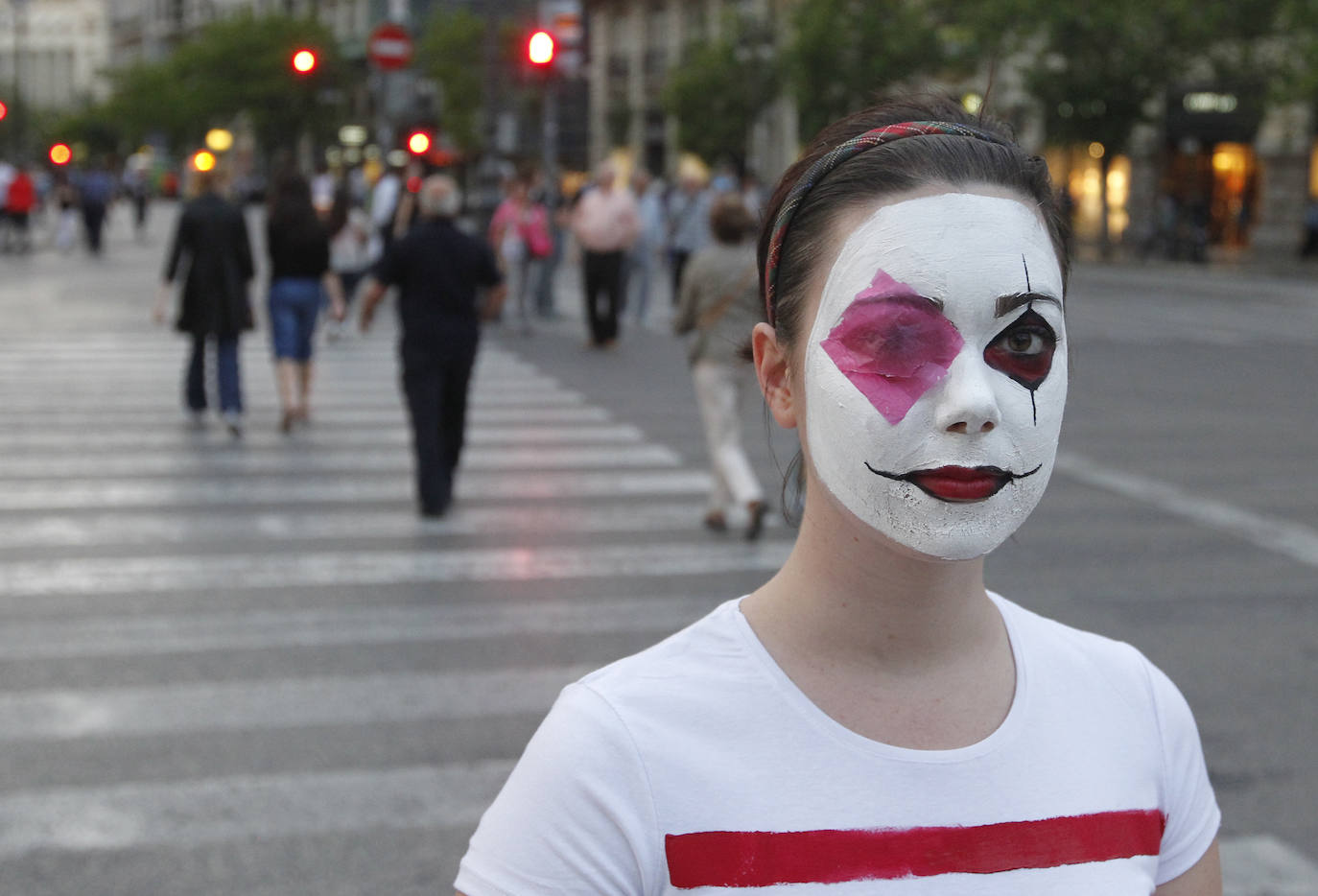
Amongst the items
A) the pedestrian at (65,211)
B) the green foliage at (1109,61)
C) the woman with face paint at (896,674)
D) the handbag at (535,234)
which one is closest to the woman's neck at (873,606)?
the woman with face paint at (896,674)

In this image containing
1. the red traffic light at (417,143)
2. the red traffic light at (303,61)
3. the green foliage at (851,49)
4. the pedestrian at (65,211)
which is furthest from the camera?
the green foliage at (851,49)

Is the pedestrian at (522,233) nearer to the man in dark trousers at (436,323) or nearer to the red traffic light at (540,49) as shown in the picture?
the red traffic light at (540,49)

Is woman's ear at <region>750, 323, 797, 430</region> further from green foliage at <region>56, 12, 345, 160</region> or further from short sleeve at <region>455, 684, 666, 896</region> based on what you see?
green foliage at <region>56, 12, 345, 160</region>

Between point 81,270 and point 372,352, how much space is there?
14.7 metres

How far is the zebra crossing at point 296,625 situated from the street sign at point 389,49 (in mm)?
11376

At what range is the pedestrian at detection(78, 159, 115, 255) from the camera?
3338cm

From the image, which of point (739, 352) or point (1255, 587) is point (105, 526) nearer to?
point (1255, 587)

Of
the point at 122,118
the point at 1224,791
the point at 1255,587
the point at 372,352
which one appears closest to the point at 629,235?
the point at 372,352

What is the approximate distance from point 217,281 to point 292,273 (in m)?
0.58

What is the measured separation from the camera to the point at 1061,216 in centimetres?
182

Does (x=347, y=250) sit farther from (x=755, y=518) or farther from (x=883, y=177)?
(x=883, y=177)

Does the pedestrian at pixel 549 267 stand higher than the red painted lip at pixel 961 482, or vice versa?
the red painted lip at pixel 961 482

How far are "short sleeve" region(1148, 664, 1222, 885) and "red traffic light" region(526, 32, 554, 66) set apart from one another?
18707 mm

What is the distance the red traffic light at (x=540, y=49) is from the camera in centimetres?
1967
